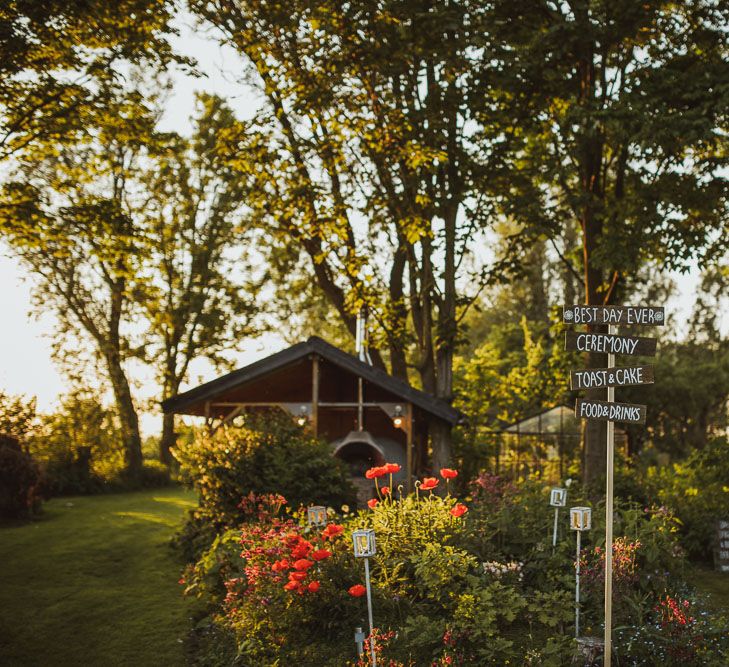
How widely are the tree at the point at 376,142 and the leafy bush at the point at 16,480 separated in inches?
317

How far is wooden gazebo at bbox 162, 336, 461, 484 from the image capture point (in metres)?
15.5

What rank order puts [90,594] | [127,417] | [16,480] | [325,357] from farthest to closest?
[127,417] < [16,480] < [325,357] < [90,594]

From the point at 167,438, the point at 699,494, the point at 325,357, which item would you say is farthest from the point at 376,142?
the point at 167,438

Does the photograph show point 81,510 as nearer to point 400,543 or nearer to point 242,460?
point 242,460

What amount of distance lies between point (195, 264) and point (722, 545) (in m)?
21.8

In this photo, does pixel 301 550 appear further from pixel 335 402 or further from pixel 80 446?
pixel 80 446

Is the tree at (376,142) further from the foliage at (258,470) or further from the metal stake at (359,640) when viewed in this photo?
the metal stake at (359,640)

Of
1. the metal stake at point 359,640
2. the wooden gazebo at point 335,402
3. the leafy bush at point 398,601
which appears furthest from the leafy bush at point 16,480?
the metal stake at point 359,640

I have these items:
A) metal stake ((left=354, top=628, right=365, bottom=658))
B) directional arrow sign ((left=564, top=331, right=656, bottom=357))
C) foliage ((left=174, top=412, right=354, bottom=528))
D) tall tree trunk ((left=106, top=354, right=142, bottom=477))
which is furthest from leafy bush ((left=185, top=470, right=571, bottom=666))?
tall tree trunk ((left=106, top=354, right=142, bottom=477))

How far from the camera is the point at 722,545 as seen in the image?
41.0 feet

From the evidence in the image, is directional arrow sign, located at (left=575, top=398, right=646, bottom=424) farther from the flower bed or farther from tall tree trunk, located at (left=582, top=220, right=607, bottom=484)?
tall tree trunk, located at (left=582, top=220, right=607, bottom=484)

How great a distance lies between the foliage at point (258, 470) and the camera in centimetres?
1198

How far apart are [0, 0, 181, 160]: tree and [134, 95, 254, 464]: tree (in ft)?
46.9

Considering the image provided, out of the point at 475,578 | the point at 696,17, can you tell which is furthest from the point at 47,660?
the point at 696,17
